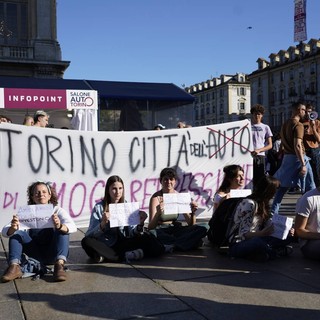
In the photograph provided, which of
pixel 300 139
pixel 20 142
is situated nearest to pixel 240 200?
pixel 300 139

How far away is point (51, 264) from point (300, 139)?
3748 millimetres

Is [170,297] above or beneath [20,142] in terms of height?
beneath

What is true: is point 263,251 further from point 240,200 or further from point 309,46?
point 309,46

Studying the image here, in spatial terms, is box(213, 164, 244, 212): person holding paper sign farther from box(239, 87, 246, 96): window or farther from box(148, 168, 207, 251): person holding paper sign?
box(239, 87, 246, 96): window

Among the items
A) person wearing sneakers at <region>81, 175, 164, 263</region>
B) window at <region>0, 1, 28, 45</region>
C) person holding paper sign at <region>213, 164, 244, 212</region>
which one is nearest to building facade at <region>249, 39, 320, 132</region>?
window at <region>0, 1, 28, 45</region>

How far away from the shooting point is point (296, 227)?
4594 mm

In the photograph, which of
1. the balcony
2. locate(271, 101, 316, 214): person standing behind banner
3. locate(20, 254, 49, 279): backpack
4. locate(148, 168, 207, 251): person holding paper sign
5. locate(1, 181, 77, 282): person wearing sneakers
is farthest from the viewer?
the balcony

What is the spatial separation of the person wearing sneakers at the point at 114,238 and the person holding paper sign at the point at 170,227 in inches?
13.6

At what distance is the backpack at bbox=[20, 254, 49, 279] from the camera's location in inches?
161

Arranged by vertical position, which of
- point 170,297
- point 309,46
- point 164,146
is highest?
point 309,46

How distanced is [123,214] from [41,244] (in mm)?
811

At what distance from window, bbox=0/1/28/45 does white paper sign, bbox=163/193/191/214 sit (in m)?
23.0

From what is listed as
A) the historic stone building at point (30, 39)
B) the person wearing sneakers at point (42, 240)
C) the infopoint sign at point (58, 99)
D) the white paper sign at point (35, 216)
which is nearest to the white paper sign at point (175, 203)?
the person wearing sneakers at point (42, 240)

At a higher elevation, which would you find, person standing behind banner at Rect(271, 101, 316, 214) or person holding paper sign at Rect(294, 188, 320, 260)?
person standing behind banner at Rect(271, 101, 316, 214)
